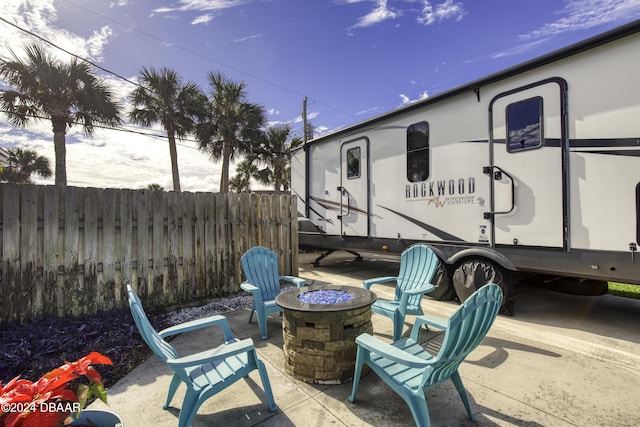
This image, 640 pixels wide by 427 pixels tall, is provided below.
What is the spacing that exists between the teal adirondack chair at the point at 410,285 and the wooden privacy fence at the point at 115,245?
2678 millimetres

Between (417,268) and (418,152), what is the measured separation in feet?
7.03

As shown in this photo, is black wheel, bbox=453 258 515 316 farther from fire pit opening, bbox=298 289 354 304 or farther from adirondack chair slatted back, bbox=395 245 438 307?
fire pit opening, bbox=298 289 354 304

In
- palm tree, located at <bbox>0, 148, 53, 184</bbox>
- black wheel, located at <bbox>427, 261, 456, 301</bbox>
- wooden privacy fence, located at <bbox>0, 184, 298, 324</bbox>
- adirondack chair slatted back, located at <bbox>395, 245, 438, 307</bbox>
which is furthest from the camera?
palm tree, located at <bbox>0, 148, 53, 184</bbox>

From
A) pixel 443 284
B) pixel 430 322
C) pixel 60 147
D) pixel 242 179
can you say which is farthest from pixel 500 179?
pixel 242 179

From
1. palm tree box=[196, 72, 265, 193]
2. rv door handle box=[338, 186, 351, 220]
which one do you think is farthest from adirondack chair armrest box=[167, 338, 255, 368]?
palm tree box=[196, 72, 265, 193]

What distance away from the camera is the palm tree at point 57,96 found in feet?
34.3

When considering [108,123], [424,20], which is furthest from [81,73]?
[424,20]

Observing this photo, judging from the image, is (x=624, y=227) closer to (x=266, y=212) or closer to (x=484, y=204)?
(x=484, y=204)

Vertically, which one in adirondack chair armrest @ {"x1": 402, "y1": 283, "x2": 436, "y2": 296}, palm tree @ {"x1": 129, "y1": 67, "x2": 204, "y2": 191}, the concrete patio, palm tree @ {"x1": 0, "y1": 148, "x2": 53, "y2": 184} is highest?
palm tree @ {"x1": 129, "y1": 67, "x2": 204, "y2": 191}

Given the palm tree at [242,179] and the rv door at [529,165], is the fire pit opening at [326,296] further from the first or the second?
the palm tree at [242,179]

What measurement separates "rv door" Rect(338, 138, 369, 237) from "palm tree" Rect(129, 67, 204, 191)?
12.1m

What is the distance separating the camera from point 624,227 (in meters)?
3.12

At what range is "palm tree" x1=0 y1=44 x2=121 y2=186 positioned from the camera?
10453mm

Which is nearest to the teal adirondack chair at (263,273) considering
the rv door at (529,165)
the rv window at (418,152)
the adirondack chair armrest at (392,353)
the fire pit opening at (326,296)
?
the fire pit opening at (326,296)
